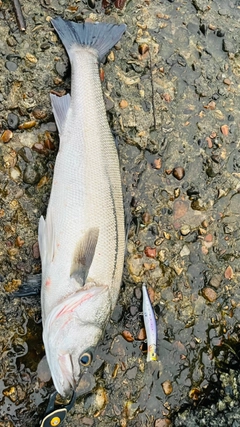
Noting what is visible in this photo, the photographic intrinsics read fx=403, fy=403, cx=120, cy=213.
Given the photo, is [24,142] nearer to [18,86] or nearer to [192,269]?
[18,86]

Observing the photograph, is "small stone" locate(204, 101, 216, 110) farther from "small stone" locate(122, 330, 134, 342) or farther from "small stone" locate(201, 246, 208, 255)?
"small stone" locate(122, 330, 134, 342)

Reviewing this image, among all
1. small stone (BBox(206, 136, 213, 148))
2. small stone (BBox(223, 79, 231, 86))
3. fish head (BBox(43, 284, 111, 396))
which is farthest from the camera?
small stone (BBox(223, 79, 231, 86))

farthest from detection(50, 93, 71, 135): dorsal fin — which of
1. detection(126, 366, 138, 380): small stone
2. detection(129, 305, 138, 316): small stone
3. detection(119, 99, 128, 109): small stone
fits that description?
detection(126, 366, 138, 380): small stone

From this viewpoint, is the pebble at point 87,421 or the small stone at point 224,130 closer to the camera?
the pebble at point 87,421

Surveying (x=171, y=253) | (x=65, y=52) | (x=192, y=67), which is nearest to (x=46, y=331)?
(x=171, y=253)

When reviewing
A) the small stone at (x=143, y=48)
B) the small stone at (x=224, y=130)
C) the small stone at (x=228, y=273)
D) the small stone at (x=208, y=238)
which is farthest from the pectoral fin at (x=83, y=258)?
the small stone at (x=143, y=48)

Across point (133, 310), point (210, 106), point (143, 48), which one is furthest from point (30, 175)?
point (210, 106)

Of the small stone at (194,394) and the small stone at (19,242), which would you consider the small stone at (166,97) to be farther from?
the small stone at (194,394)
